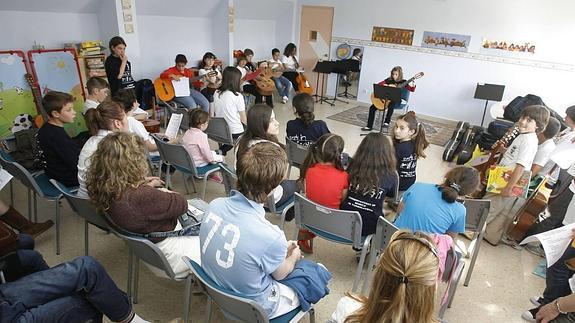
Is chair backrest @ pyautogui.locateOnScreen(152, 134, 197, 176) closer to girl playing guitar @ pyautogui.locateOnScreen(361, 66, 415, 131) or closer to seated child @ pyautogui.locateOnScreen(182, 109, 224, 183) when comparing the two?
seated child @ pyautogui.locateOnScreen(182, 109, 224, 183)

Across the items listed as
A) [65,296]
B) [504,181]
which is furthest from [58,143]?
[504,181]

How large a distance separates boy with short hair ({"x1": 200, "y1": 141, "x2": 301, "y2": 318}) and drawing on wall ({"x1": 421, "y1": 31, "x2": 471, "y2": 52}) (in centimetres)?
626

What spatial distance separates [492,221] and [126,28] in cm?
543

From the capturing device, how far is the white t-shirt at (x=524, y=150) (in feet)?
9.68

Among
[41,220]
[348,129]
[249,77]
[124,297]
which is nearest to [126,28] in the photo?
[249,77]

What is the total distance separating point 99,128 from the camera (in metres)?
2.63

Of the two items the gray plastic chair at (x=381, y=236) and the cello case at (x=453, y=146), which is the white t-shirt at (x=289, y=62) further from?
the gray plastic chair at (x=381, y=236)

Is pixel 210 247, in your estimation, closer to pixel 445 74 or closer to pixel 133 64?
pixel 133 64

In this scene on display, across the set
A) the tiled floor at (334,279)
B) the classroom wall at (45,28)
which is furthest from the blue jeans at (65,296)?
the classroom wall at (45,28)

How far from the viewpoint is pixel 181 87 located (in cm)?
562

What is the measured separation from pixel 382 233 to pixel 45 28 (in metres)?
5.34

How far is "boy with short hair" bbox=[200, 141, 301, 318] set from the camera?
4.58 ft

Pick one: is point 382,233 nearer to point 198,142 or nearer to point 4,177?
point 198,142

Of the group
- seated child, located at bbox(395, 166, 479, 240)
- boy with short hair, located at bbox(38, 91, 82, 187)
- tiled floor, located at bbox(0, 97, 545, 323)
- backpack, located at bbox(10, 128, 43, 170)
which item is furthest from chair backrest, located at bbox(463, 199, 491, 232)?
backpack, located at bbox(10, 128, 43, 170)
